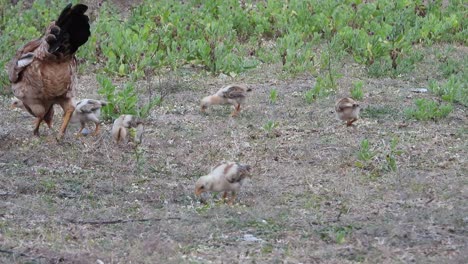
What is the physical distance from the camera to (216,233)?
21.3ft

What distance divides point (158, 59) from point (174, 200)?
16.5 feet

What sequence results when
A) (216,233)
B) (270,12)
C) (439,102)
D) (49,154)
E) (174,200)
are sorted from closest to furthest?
(216,233) → (174,200) → (49,154) → (439,102) → (270,12)

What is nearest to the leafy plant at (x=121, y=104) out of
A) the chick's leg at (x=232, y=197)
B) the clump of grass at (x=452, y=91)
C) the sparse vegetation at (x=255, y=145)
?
the sparse vegetation at (x=255, y=145)

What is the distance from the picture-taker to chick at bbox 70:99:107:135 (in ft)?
30.6

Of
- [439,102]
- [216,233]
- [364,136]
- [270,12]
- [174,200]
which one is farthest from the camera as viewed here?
[270,12]

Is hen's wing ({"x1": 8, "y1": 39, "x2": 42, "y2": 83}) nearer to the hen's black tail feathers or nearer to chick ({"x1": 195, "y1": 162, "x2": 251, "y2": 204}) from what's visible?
the hen's black tail feathers

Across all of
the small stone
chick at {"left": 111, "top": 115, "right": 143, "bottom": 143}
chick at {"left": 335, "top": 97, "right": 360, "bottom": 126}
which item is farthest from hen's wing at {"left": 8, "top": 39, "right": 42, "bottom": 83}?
chick at {"left": 335, "top": 97, "right": 360, "bottom": 126}

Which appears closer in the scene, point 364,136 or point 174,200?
point 174,200

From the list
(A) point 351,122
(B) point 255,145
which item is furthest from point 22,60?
(A) point 351,122

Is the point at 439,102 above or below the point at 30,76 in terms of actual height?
below

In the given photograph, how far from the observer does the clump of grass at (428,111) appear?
9836 millimetres

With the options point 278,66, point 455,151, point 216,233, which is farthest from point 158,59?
point 216,233

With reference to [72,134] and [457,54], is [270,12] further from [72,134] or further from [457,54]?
[72,134]

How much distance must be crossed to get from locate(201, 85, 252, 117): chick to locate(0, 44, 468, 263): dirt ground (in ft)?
0.43
